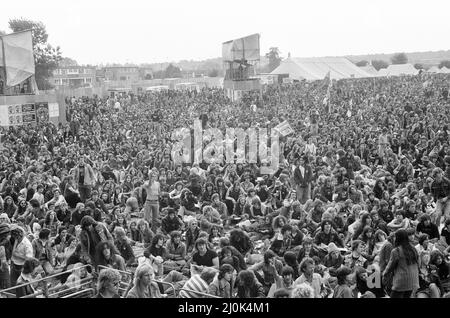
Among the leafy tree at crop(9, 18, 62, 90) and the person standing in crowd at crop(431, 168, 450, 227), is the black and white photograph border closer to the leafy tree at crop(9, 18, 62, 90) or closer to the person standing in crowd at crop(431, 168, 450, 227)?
the person standing in crowd at crop(431, 168, 450, 227)

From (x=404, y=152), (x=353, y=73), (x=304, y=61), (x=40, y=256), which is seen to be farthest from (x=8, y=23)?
(x=40, y=256)

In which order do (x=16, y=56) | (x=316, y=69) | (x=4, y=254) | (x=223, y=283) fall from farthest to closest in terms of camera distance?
1. (x=316, y=69)
2. (x=16, y=56)
3. (x=4, y=254)
4. (x=223, y=283)

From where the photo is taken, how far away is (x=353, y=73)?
57.8 metres

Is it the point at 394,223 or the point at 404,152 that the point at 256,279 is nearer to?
the point at 394,223

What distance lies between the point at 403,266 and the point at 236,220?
515 centimetres

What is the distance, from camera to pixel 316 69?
5597cm

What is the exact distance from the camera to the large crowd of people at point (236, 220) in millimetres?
6648

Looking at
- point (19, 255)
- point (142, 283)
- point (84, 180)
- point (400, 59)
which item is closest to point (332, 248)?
point (142, 283)

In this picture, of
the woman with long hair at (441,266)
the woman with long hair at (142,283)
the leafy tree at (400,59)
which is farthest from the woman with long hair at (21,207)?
the leafy tree at (400,59)

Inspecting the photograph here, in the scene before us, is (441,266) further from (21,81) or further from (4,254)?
(21,81)

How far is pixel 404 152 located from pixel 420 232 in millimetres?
8453

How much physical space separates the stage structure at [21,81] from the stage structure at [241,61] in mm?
14275

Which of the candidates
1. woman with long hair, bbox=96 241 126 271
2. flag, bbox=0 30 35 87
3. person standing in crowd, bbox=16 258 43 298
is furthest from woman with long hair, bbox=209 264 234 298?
flag, bbox=0 30 35 87

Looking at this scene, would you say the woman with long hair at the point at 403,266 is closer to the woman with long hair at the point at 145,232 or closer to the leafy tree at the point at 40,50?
the woman with long hair at the point at 145,232
